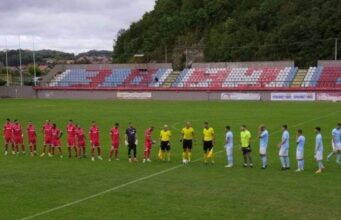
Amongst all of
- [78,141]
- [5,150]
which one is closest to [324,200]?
[78,141]

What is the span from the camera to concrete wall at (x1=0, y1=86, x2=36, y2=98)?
285 feet

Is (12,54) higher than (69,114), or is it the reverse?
(12,54)

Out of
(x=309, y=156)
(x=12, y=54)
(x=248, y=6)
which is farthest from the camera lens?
(x=12, y=54)

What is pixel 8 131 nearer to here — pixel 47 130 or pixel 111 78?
pixel 47 130

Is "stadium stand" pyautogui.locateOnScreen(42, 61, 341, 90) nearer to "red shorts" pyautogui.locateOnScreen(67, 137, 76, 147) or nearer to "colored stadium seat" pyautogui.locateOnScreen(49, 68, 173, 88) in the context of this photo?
"colored stadium seat" pyautogui.locateOnScreen(49, 68, 173, 88)

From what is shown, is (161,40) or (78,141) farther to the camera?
(161,40)

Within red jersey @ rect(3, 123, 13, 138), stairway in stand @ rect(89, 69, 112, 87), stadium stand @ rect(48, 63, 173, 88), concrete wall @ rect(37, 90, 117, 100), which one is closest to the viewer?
red jersey @ rect(3, 123, 13, 138)

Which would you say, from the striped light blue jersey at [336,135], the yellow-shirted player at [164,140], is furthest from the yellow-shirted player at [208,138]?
the striped light blue jersey at [336,135]

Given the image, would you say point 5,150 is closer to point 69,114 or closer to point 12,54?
point 69,114

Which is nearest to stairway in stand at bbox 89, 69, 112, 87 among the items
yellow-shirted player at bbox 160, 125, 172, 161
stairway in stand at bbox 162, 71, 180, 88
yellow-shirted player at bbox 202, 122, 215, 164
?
stairway in stand at bbox 162, 71, 180, 88

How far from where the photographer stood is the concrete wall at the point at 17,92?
86875 millimetres

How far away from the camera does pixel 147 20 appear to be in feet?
425

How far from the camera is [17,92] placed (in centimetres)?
8725

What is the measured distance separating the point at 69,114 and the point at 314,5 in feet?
218
